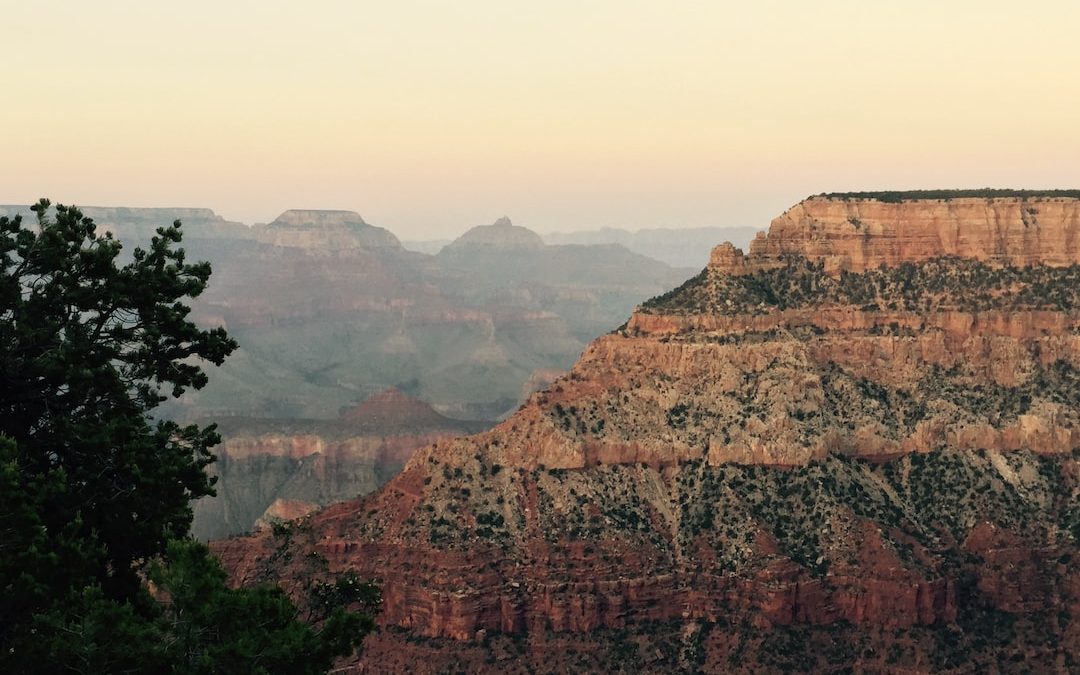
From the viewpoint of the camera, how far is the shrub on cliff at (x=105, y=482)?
1638 inches

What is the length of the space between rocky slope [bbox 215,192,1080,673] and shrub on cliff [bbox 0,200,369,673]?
5315cm

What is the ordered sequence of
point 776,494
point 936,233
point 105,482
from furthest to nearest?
point 936,233, point 776,494, point 105,482

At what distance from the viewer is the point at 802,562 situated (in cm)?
11738

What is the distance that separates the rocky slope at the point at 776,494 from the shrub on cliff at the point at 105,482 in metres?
53.1

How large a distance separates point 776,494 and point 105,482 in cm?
8460

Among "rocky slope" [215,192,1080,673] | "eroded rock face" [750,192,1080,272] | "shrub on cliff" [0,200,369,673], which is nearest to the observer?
"shrub on cliff" [0,200,369,673]

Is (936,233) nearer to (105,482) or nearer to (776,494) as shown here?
(776,494)

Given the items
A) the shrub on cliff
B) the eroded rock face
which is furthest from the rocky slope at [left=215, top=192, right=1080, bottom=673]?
the shrub on cliff

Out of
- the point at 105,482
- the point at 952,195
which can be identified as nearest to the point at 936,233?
the point at 952,195

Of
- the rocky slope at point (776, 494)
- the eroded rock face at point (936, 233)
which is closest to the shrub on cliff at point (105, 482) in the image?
the rocky slope at point (776, 494)

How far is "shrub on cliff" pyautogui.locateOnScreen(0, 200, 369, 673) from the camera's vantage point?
41.6 metres

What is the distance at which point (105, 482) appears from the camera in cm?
4672

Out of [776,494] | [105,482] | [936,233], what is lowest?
[776,494]

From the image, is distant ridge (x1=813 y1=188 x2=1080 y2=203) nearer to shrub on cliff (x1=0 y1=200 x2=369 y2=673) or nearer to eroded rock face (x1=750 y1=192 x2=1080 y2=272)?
eroded rock face (x1=750 y1=192 x2=1080 y2=272)
